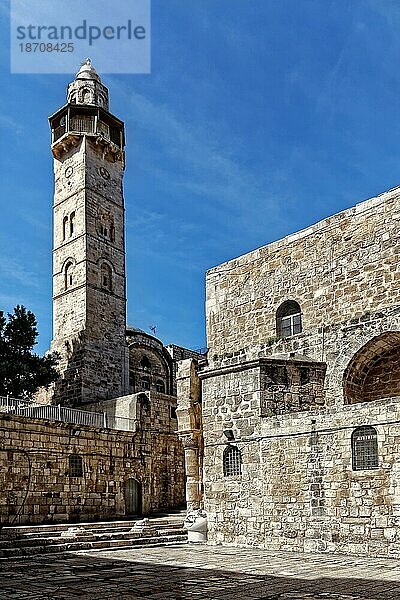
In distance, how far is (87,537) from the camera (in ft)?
50.5

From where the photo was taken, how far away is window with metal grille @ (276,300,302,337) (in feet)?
59.9

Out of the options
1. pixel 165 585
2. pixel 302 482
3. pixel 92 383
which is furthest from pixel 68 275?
pixel 165 585

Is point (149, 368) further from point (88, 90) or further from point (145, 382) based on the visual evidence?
point (88, 90)

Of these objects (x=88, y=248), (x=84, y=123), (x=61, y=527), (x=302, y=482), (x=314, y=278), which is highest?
(x=84, y=123)

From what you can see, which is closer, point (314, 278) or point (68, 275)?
point (314, 278)

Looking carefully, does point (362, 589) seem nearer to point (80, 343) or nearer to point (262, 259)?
point (262, 259)

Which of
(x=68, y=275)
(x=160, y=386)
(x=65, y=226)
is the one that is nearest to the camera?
(x=68, y=275)

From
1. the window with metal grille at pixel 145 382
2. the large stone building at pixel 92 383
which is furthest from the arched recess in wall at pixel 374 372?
the window with metal grille at pixel 145 382

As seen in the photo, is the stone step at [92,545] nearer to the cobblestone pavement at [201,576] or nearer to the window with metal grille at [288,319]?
the cobblestone pavement at [201,576]

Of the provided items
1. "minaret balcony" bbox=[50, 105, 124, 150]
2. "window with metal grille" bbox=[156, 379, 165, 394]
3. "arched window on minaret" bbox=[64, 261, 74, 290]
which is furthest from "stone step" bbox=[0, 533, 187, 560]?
"minaret balcony" bbox=[50, 105, 124, 150]

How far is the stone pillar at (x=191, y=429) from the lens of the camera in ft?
58.7

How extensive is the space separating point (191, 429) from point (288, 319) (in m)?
4.14

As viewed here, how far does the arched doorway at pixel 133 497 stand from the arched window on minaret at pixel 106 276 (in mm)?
9586

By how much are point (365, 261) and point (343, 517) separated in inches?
265
